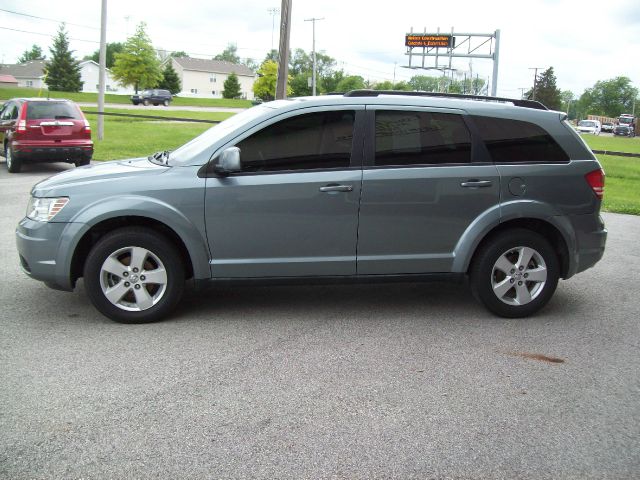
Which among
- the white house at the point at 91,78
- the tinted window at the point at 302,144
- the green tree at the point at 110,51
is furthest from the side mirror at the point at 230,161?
the green tree at the point at 110,51

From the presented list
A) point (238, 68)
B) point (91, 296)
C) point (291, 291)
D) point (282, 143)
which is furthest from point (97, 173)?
point (238, 68)

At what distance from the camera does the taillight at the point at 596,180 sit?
5555 millimetres

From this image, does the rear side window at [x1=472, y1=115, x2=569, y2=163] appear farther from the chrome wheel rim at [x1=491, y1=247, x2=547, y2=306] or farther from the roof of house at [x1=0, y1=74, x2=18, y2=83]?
the roof of house at [x1=0, y1=74, x2=18, y2=83]

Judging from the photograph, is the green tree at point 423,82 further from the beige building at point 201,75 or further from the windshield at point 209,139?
the windshield at point 209,139

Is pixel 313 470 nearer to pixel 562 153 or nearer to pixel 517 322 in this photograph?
pixel 517 322

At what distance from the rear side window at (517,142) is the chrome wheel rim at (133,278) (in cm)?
290

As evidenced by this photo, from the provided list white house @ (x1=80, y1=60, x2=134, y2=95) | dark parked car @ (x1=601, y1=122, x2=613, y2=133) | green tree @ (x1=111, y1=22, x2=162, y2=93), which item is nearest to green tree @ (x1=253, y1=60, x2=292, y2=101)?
green tree @ (x1=111, y1=22, x2=162, y2=93)

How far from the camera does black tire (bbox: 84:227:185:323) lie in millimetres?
5035

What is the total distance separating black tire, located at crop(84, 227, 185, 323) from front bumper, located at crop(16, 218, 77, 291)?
0.19 m

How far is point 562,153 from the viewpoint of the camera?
556 cm

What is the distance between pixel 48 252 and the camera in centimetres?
504

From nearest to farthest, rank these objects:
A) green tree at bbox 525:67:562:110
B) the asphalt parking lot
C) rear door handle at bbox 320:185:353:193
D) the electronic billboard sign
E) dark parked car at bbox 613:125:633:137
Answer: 1. the asphalt parking lot
2. rear door handle at bbox 320:185:353:193
3. the electronic billboard sign
4. dark parked car at bbox 613:125:633:137
5. green tree at bbox 525:67:562:110

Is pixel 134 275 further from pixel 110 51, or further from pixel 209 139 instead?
pixel 110 51

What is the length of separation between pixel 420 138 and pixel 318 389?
7.94 feet
